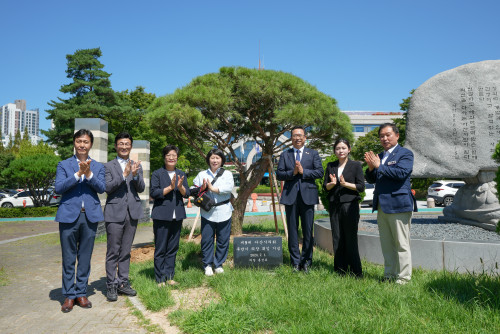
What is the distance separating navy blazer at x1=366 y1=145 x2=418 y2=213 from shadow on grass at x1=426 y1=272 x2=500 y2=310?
853 mm

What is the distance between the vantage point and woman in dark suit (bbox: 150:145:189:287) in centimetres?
466

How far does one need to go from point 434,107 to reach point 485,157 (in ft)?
4.37

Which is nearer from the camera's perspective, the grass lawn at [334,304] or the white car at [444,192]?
the grass lawn at [334,304]

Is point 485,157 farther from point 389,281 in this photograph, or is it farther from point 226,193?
point 226,193

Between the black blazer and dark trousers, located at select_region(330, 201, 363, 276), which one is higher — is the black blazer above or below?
above

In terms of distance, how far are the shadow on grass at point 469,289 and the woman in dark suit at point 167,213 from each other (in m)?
3.07

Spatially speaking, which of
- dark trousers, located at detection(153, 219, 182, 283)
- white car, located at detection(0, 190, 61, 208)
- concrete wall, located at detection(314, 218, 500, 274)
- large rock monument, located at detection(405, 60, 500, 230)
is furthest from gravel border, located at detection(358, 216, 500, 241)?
white car, located at detection(0, 190, 61, 208)

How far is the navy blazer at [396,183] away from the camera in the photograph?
4188 mm

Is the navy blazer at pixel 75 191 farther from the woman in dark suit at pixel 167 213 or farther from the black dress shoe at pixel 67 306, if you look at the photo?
the black dress shoe at pixel 67 306

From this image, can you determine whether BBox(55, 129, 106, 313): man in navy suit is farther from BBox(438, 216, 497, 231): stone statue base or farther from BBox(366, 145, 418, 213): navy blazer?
BBox(438, 216, 497, 231): stone statue base

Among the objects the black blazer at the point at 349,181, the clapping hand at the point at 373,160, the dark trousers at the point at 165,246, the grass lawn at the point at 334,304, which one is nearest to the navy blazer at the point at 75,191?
the dark trousers at the point at 165,246

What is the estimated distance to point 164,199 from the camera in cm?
472

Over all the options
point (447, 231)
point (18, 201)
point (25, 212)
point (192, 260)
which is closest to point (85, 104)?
point (18, 201)

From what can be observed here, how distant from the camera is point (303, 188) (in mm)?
4945
